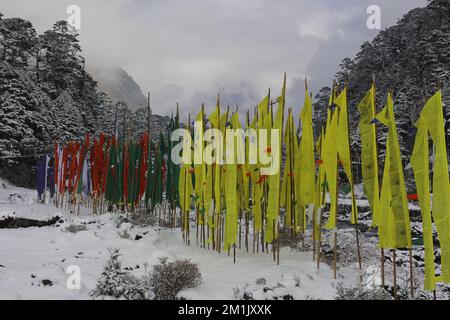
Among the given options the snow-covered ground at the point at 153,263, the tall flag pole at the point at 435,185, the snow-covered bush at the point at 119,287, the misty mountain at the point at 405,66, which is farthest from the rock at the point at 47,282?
the misty mountain at the point at 405,66

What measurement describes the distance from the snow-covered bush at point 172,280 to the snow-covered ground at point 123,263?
0.15 m

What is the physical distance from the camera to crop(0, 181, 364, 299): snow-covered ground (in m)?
5.65

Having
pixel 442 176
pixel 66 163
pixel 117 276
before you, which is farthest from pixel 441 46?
pixel 117 276

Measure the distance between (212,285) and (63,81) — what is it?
39.3 metres

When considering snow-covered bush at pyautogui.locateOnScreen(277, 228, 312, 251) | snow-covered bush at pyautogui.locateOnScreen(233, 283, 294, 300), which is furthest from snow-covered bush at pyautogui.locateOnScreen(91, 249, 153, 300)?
snow-covered bush at pyautogui.locateOnScreen(277, 228, 312, 251)

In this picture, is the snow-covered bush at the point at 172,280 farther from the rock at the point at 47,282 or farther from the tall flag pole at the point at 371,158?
the tall flag pole at the point at 371,158

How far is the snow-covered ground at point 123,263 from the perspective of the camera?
5648mm

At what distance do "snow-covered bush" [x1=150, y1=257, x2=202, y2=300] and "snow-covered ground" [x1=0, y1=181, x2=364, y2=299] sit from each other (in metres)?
0.15

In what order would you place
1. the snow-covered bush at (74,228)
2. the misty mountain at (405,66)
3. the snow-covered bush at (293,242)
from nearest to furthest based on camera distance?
1. the snow-covered bush at (293,242)
2. the snow-covered bush at (74,228)
3. the misty mountain at (405,66)

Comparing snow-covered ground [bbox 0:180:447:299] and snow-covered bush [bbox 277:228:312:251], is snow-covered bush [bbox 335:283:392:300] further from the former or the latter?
snow-covered bush [bbox 277:228:312:251]

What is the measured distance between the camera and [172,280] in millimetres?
5668

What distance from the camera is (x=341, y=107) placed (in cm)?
687
